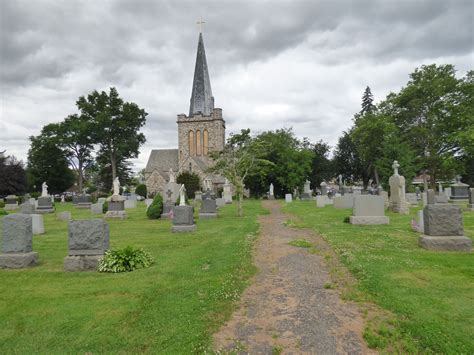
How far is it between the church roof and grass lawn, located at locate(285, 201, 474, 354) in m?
56.7

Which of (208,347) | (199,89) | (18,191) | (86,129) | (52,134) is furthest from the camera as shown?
(199,89)

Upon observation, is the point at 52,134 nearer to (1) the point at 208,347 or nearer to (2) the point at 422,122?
(2) the point at 422,122

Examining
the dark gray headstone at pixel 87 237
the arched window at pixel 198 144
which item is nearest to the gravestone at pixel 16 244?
the dark gray headstone at pixel 87 237

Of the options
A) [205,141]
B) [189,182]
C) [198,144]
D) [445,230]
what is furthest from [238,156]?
[198,144]

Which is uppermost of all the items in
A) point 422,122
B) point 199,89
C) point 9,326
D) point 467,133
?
point 199,89

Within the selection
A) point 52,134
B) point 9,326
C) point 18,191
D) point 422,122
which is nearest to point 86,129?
point 52,134

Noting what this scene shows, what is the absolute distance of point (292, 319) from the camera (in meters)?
4.33

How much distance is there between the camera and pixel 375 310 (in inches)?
181

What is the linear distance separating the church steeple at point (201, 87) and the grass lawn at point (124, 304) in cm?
5550

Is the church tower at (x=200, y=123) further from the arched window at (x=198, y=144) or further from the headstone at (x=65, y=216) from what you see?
the headstone at (x=65, y=216)

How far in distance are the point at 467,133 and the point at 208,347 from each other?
99.7ft

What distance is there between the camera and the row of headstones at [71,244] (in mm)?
7121

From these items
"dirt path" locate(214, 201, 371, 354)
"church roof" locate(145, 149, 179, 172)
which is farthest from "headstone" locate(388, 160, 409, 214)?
"church roof" locate(145, 149, 179, 172)

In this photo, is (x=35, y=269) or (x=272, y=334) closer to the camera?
(x=272, y=334)
